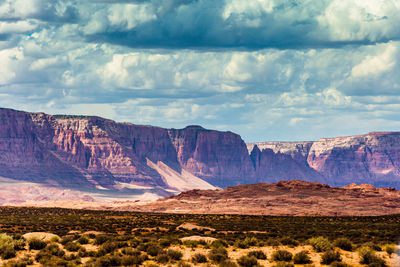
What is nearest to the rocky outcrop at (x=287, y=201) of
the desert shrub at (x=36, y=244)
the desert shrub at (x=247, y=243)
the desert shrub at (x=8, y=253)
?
the desert shrub at (x=247, y=243)

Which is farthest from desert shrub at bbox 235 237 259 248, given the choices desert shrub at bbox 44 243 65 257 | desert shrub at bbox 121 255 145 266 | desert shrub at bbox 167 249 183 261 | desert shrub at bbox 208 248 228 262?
desert shrub at bbox 44 243 65 257

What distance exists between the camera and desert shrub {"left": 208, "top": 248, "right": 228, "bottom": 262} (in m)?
34.2

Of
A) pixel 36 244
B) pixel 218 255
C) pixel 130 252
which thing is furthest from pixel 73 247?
pixel 218 255

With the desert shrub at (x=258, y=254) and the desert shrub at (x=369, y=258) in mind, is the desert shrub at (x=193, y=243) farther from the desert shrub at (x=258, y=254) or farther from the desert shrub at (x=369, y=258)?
the desert shrub at (x=369, y=258)

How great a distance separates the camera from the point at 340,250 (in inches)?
1457

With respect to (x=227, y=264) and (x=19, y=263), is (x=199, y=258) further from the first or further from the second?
(x=19, y=263)

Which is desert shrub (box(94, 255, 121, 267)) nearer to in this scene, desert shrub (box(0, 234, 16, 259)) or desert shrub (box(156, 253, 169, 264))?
desert shrub (box(156, 253, 169, 264))

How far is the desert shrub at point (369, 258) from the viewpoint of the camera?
105 feet

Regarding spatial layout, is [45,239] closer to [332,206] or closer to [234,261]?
[234,261]

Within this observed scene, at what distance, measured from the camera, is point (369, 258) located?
108ft

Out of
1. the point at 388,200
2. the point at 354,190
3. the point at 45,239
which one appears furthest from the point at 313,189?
the point at 45,239

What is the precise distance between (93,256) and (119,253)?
1452mm

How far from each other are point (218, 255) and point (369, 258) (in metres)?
7.72

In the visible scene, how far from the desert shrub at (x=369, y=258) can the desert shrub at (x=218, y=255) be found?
23.1 feet
